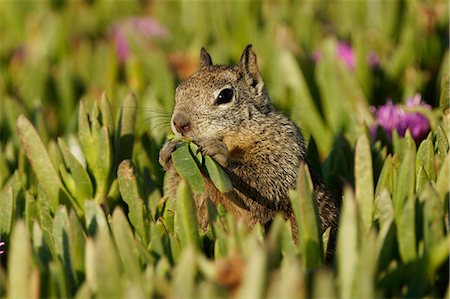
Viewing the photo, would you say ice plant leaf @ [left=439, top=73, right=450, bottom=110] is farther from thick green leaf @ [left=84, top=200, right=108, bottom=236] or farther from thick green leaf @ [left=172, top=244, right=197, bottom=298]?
thick green leaf @ [left=172, top=244, right=197, bottom=298]

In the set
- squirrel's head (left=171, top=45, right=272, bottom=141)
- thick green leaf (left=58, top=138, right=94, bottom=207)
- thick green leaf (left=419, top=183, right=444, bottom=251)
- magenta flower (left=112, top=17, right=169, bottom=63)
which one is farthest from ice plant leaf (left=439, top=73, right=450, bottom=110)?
magenta flower (left=112, top=17, right=169, bottom=63)

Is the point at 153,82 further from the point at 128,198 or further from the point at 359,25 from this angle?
the point at 128,198

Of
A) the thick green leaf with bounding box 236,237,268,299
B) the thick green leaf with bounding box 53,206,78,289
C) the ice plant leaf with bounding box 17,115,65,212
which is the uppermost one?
the ice plant leaf with bounding box 17,115,65,212

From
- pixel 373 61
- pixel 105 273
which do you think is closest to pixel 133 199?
Answer: pixel 105 273

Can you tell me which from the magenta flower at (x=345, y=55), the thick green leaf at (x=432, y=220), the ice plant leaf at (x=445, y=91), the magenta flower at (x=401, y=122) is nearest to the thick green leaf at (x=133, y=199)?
→ the thick green leaf at (x=432, y=220)

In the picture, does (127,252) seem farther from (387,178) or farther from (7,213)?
(387,178)

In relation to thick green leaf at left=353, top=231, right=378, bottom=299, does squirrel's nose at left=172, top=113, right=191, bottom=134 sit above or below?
above

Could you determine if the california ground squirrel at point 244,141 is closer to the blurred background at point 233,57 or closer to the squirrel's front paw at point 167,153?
the squirrel's front paw at point 167,153

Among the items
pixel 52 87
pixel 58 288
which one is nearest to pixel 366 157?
pixel 58 288
